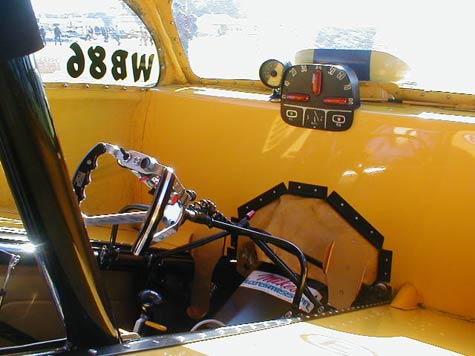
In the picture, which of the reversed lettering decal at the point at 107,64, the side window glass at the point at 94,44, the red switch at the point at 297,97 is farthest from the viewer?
the reversed lettering decal at the point at 107,64

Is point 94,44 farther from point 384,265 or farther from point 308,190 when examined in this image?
point 384,265

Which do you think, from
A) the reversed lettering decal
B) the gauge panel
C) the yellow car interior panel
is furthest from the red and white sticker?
the reversed lettering decal

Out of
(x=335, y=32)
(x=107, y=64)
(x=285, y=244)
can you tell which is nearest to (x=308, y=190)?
(x=285, y=244)

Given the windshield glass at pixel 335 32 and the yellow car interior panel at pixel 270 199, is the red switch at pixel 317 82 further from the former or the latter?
the windshield glass at pixel 335 32

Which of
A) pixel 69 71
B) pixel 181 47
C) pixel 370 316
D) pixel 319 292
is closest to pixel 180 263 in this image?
pixel 319 292

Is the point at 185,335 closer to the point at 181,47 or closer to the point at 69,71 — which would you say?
the point at 69,71

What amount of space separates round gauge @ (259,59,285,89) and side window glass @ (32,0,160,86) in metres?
0.77

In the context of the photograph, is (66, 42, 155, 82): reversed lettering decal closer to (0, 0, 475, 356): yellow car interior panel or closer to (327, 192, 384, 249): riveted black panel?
(0, 0, 475, 356): yellow car interior panel

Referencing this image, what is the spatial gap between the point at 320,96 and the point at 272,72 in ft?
1.11

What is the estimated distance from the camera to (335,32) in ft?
7.74

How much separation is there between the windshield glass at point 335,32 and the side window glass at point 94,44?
0.26 m

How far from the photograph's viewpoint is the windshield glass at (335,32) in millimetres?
2102

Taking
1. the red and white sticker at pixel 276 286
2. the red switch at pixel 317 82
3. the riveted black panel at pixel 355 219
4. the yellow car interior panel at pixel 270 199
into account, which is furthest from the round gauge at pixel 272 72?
the red and white sticker at pixel 276 286

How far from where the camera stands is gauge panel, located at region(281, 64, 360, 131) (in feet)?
7.05
